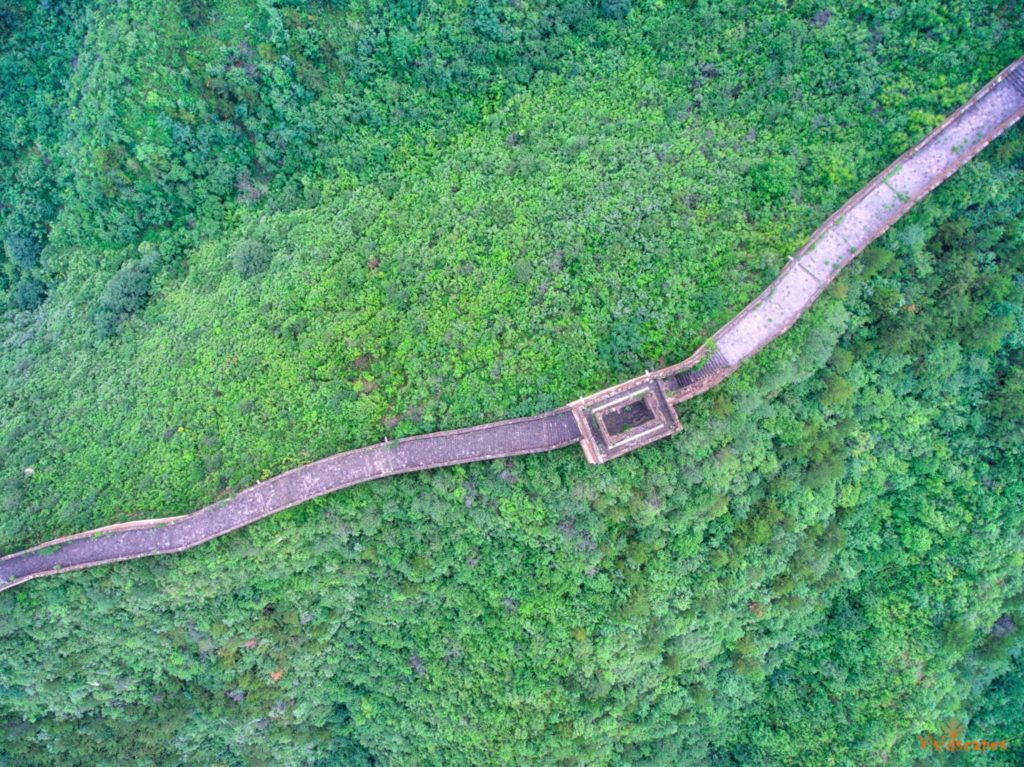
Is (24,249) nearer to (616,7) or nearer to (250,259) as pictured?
(250,259)

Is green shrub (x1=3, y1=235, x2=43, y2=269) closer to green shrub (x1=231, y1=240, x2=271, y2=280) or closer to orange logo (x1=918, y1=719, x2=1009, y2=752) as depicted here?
green shrub (x1=231, y1=240, x2=271, y2=280)

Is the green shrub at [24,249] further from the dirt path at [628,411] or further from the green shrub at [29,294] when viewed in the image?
the dirt path at [628,411]

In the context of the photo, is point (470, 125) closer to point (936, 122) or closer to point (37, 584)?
point (936, 122)

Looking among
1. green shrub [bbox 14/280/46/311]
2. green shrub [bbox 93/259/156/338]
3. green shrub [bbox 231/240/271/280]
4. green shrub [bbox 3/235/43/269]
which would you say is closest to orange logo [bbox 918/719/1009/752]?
green shrub [bbox 231/240/271/280]

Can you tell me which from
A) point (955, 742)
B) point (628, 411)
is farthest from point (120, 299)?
point (955, 742)

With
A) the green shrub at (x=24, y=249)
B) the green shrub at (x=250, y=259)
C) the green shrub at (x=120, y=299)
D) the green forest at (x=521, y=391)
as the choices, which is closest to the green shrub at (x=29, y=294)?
the green shrub at (x=24, y=249)
